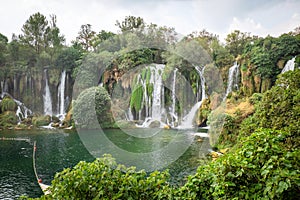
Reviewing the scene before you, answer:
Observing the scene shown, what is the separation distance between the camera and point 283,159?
2156 mm

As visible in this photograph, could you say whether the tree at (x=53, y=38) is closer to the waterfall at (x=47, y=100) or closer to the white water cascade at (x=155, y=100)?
the waterfall at (x=47, y=100)

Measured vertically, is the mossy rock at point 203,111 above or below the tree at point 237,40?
below

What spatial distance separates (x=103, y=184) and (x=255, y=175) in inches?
60.7

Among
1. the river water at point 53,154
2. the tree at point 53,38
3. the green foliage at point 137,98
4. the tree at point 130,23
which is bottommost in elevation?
the river water at point 53,154

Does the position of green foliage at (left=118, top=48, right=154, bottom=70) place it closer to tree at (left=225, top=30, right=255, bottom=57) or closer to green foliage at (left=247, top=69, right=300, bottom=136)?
tree at (left=225, top=30, right=255, bottom=57)

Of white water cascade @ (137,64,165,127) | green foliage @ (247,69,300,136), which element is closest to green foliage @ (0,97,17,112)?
white water cascade @ (137,64,165,127)

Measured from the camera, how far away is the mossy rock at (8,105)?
75.2 ft

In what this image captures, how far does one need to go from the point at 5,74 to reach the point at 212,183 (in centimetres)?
2666

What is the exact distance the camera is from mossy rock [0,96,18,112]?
75.2 feet

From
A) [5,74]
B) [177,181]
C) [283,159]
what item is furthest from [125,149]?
[5,74]

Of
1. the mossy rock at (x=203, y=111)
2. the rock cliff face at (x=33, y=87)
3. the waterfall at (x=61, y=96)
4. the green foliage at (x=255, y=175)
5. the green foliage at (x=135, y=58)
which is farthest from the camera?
the rock cliff face at (x=33, y=87)

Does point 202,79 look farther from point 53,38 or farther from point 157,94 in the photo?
point 53,38

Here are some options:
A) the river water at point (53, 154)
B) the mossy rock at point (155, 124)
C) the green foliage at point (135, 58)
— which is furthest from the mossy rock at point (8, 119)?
the mossy rock at point (155, 124)

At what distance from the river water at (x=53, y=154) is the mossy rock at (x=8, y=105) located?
12.9ft
